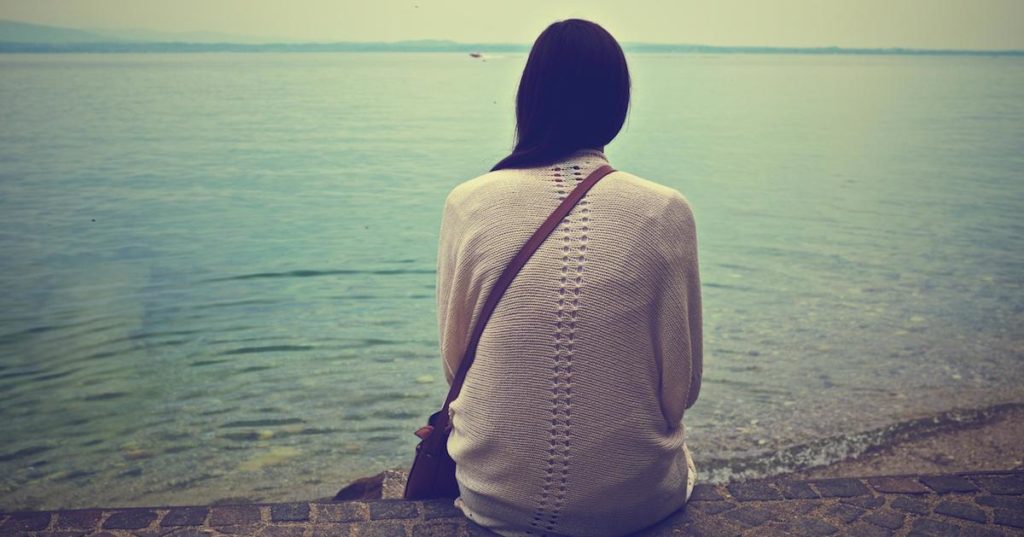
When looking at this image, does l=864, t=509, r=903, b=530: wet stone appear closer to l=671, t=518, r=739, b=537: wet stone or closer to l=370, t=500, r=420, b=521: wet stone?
l=671, t=518, r=739, b=537: wet stone

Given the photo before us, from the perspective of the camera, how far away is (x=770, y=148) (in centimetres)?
2781

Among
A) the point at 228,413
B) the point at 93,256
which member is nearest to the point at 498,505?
the point at 228,413

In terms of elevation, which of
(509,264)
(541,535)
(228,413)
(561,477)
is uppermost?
(509,264)

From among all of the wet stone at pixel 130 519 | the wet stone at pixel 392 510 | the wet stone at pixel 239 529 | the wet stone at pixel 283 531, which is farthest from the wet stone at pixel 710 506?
the wet stone at pixel 130 519

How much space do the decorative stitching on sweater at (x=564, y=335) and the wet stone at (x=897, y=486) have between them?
5.03 feet

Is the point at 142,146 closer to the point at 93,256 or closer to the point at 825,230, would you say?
the point at 93,256

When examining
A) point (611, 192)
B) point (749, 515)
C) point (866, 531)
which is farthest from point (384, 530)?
point (866, 531)

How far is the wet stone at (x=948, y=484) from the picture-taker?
3709 millimetres

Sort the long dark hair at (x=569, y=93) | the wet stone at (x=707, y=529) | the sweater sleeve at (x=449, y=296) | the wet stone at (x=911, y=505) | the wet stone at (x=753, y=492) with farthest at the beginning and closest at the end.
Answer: the wet stone at (x=753, y=492)
the wet stone at (x=911, y=505)
the wet stone at (x=707, y=529)
the sweater sleeve at (x=449, y=296)
the long dark hair at (x=569, y=93)

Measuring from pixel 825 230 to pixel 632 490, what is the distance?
12230mm

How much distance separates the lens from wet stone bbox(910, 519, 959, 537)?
3367 mm

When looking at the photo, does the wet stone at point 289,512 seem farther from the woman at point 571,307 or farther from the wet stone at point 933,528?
the wet stone at point 933,528

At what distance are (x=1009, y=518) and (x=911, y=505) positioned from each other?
330 millimetres

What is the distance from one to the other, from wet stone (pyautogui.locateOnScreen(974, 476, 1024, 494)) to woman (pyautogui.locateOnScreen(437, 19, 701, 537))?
1.53 m
